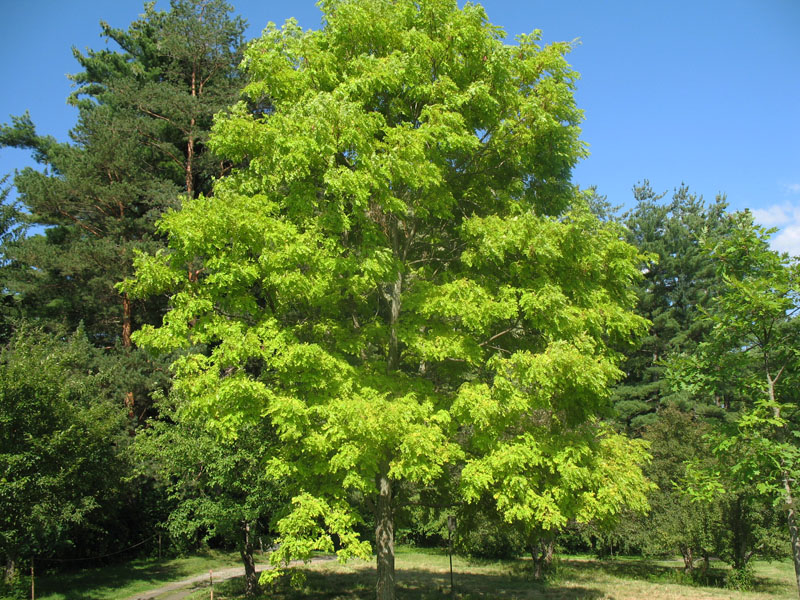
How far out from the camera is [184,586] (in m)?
16.6

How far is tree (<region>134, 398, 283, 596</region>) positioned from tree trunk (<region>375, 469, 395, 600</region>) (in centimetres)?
296

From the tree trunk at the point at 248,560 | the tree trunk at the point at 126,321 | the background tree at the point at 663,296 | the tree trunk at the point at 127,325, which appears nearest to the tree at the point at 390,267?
the tree trunk at the point at 248,560

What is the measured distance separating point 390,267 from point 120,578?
1633 cm

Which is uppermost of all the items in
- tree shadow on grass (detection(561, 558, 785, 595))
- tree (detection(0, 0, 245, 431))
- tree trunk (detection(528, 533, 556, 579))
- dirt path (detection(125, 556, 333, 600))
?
tree (detection(0, 0, 245, 431))

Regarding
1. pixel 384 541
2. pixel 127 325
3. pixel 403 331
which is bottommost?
pixel 384 541

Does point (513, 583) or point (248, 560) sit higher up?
point (248, 560)

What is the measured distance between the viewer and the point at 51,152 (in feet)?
76.8

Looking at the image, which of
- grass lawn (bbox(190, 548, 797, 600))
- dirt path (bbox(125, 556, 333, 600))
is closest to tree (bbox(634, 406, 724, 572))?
grass lawn (bbox(190, 548, 797, 600))

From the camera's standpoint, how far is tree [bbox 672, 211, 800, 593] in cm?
712

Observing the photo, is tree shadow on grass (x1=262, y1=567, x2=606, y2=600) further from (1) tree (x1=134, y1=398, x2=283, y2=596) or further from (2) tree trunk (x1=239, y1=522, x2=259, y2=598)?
(1) tree (x1=134, y1=398, x2=283, y2=596)

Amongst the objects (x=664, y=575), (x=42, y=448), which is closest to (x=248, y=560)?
(x=42, y=448)

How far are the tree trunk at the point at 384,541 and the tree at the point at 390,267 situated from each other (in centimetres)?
4

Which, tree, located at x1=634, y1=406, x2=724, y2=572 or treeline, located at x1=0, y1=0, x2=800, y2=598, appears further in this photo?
tree, located at x1=634, y1=406, x2=724, y2=572

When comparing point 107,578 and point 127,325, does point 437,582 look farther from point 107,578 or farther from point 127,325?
point 127,325
